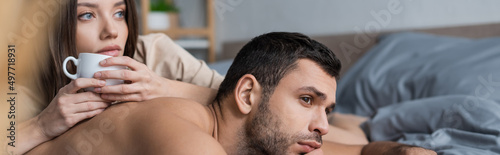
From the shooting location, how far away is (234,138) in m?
0.99

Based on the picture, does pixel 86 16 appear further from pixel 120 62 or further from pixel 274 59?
pixel 274 59

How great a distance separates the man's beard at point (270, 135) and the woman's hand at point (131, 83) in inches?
9.7

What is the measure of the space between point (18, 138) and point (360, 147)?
815 mm

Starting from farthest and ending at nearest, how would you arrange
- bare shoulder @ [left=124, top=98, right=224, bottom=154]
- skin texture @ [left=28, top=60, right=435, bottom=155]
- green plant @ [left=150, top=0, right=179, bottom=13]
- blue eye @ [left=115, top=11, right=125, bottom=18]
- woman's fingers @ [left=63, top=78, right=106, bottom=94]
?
green plant @ [left=150, top=0, right=179, bottom=13] → blue eye @ [left=115, top=11, right=125, bottom=18] → woman's fingers @ [left=63, top=78, right=106, bottom=94] → skin texture @ [left=28, top=60, right=435, bottom=155] → bare shoulder @ [left=124, top=98, right=224, bottom=154]

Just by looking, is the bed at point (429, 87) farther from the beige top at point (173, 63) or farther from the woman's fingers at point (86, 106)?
the woman's fingers at point (86, 106)

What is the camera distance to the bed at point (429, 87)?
129 cm

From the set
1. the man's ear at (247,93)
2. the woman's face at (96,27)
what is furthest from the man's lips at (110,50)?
the man's ear at (247,93)

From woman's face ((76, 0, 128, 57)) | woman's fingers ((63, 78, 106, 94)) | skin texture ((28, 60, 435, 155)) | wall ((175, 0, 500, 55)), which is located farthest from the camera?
wall ((175, 0, 500, 55))

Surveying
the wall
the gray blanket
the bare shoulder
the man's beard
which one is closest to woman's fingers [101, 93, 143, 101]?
the bare shoulder

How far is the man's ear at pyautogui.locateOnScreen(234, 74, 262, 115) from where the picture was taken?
0.97 metres

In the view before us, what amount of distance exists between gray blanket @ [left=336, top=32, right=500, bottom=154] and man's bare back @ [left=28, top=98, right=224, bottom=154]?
2.23ft

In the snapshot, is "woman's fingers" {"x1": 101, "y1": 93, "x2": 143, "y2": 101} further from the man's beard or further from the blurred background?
the blurred background

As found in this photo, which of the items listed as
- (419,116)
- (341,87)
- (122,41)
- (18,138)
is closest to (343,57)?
(341,87)

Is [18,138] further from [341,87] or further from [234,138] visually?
[341,87]
